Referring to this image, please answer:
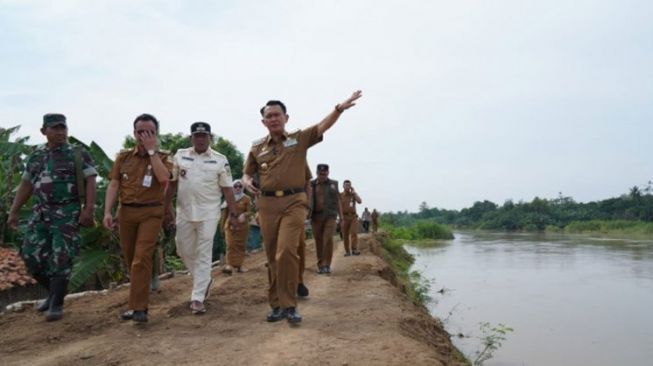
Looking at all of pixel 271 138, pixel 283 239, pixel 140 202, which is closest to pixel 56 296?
pixel 140 202

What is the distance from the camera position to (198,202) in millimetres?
4738

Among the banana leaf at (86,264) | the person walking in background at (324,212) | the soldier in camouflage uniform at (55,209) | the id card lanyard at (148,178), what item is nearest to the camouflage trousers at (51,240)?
the soldier in camouflage uniform at (55,209)

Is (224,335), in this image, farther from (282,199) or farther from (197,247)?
(282,199)

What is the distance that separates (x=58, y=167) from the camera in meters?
4.51

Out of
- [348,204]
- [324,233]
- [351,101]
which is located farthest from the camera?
[348,204]

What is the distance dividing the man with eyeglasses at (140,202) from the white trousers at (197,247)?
31 cm

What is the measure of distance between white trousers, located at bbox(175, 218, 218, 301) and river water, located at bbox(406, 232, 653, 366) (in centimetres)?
509

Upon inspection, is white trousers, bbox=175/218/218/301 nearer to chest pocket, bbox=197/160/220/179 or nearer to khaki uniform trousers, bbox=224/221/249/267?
chest pocket, bbox=197/160/220/179

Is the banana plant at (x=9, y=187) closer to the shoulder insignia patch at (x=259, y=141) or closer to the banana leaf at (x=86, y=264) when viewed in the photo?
the banana leaf at (x=86, y=264)

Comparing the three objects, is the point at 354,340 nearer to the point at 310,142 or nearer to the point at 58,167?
the point at 310,142

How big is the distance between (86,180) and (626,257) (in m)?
26.3

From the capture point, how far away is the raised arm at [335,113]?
4078mm

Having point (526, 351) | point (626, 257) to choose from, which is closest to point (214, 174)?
point (526, 351)

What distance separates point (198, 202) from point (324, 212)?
3215 millimetres
